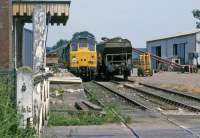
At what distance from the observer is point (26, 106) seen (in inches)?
396

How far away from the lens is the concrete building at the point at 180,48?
79625 mm

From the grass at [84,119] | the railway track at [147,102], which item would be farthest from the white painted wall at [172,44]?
the grass at [84,119]

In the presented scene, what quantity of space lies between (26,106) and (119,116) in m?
6.20

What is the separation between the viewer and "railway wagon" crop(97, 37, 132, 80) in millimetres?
45344

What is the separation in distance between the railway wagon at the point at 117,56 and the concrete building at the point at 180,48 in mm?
31835

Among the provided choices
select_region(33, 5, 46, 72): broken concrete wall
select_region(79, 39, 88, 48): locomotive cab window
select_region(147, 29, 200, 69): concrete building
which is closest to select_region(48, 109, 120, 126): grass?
select_region(33, 5, 46, 72): broken concrete wall

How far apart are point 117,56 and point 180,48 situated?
44.2 meters

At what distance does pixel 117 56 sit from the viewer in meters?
46.2

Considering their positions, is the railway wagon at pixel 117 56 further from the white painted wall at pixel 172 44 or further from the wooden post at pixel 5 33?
the white painted wall at pixel 172 44

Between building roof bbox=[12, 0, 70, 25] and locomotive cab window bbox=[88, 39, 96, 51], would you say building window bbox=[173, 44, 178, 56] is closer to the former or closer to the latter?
locomotive cab window bbox=[88, 39, 96, 51]

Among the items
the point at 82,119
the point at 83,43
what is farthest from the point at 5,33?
the point at 83,43

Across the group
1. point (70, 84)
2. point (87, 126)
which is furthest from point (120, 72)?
point (87, 126)

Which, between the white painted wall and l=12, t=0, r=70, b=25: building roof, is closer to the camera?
l=12, t=0, r=70, b=25: building roof

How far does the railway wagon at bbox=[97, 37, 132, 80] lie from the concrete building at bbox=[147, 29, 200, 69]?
31.8m
